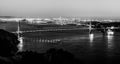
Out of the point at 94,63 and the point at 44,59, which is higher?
the point at 44,59

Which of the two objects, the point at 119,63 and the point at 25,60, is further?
the point at 119,63

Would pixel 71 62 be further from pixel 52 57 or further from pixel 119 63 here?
pixel 119 63

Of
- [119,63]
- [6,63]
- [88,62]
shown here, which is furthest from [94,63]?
[6,63]

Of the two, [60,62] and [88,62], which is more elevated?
[60,62]

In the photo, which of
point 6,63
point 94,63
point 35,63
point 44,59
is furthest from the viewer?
point 94,63

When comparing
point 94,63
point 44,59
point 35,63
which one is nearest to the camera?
point 35,63

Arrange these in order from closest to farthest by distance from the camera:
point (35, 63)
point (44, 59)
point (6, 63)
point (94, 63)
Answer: point (6, 63), point (35, 63), point (44, 59), point (94, 63)

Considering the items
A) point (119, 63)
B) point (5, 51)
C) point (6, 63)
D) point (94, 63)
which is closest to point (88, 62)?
point (94, 63)

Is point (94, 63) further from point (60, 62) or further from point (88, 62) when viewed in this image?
point (60, 62)

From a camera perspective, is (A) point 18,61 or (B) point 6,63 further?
(A) point 18,61
